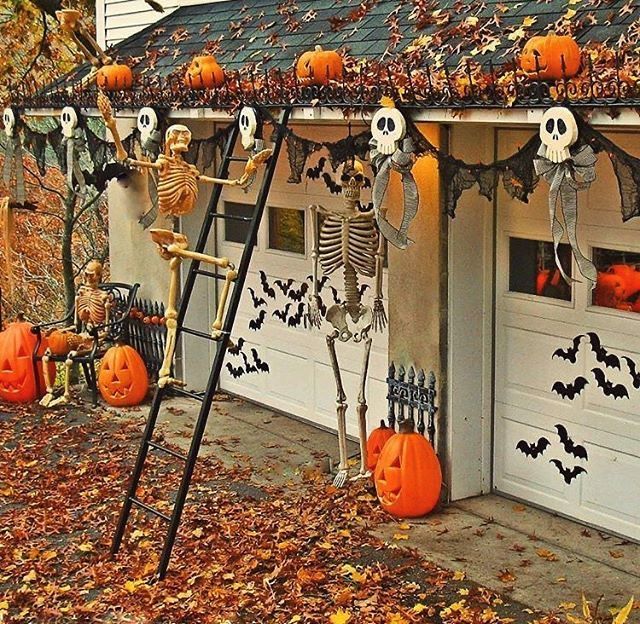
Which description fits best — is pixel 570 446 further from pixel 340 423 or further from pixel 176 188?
pixel 176 188

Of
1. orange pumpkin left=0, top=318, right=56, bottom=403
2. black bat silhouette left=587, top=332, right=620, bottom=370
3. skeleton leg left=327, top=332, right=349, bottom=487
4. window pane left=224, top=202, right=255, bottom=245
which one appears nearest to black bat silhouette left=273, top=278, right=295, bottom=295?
window pane left=224, top=202, right=255, bottom=245

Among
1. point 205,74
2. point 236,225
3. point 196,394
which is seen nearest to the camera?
point 196,394

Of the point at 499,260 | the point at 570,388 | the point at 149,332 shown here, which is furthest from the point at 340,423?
the point at 149,332

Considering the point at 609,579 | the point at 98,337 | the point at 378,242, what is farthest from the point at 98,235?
the point at 609,579

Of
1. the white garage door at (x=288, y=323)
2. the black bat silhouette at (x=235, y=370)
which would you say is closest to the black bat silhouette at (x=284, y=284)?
the white garage door at (x=288, y=323)

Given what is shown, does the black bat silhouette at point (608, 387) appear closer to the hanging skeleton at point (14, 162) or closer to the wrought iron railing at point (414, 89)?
the wrought iron railing at point (414, 89)

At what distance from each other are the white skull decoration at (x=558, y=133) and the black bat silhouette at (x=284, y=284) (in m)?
5.10

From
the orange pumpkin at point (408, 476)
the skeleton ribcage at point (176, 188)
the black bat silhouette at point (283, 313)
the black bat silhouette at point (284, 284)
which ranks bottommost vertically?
the orange pumpkin at point (408, 476)

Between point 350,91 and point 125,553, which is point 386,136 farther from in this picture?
point 125,553

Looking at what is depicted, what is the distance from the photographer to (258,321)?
11.6 m

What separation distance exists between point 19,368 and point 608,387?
6.67m

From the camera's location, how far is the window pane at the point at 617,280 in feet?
24.8

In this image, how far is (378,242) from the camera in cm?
862

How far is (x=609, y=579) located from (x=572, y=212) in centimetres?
247
